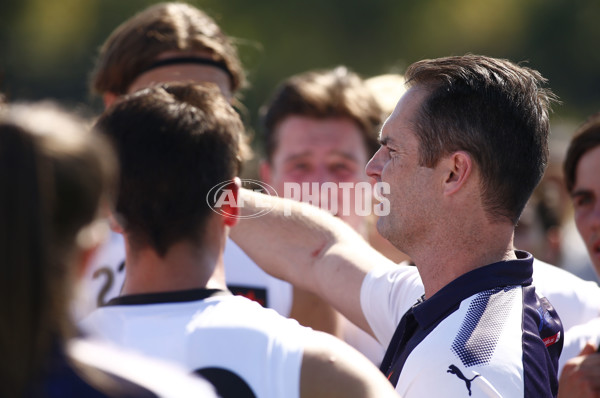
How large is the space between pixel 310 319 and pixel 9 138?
93.5 inches

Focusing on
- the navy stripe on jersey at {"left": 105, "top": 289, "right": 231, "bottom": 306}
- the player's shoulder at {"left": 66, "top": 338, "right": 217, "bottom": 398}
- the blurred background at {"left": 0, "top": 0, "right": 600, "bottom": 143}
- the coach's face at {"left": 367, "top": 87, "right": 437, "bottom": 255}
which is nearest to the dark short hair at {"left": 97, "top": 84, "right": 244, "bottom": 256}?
the navy stripe on jersey at {"left": 105, "top": 289, "right": 231, "bottom": 306}

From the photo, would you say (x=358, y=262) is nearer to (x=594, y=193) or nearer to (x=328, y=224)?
(x=328, y=224)

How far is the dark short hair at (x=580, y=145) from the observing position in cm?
388

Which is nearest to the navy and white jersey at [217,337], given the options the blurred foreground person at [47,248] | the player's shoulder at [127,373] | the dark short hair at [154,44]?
the player's shoulder at [127,373]

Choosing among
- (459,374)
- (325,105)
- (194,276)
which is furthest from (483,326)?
(325,105)

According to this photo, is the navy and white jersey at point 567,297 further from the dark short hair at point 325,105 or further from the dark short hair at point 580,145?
the dark short hair at point 325,105

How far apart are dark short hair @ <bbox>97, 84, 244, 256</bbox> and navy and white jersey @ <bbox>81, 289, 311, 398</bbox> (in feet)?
0.50

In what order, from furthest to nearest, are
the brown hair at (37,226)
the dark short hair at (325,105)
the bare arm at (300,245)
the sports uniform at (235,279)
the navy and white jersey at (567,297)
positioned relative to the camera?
the dark short hair at (325,105), the sports uniform at (235,279), the bare arm at (300,245), the navy and white jersey at (567,297), the brown hair at (37,226)

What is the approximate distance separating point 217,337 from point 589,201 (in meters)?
2.61

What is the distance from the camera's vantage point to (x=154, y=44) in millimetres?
3928

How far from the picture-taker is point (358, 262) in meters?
2.95

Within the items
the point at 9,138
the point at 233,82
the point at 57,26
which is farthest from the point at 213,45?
the point at 57,26

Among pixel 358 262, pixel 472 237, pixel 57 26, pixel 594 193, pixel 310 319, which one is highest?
pixel 57 26

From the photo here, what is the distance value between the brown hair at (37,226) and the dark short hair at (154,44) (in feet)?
8.74
